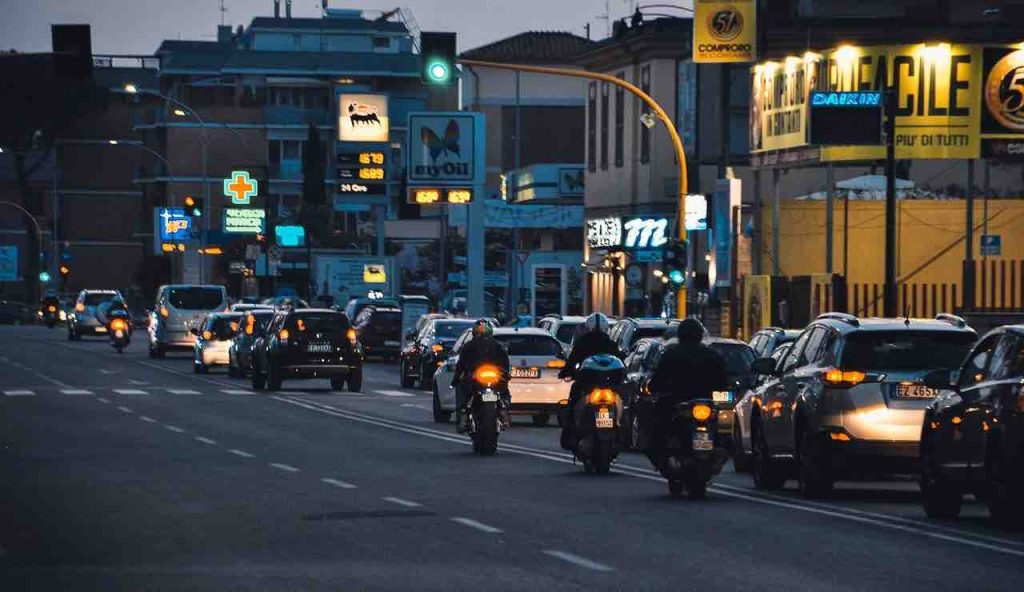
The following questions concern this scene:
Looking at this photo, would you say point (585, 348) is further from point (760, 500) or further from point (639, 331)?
point (639, 331)

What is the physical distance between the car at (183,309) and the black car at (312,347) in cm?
1920

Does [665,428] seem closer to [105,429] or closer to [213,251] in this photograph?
[105,429]

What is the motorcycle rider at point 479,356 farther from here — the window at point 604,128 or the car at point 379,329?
the window at point 604,128

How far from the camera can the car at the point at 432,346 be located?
158 ft

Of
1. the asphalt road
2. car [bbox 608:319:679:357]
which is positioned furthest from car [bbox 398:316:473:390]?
A: the asphalt road

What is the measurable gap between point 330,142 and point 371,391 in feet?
309

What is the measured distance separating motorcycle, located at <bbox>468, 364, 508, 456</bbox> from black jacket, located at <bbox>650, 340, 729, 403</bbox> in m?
6.52

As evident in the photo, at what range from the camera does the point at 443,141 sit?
7856 centimetres

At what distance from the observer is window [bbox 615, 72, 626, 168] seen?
7469cm

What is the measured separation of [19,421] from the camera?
35.7 metres

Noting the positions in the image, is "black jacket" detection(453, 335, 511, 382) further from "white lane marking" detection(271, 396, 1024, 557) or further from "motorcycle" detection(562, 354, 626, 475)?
"motorcycle" detection(562, 354, 626, 475)

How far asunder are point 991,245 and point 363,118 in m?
43.1

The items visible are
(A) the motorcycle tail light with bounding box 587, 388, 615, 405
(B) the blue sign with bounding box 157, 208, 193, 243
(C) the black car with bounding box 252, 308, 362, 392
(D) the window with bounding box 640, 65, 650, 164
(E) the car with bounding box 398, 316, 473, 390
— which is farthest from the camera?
(B) the blue sign with bounding box 157, 208, 193, 243

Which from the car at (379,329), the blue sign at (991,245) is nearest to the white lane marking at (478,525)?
the blue sign at (991,245)
